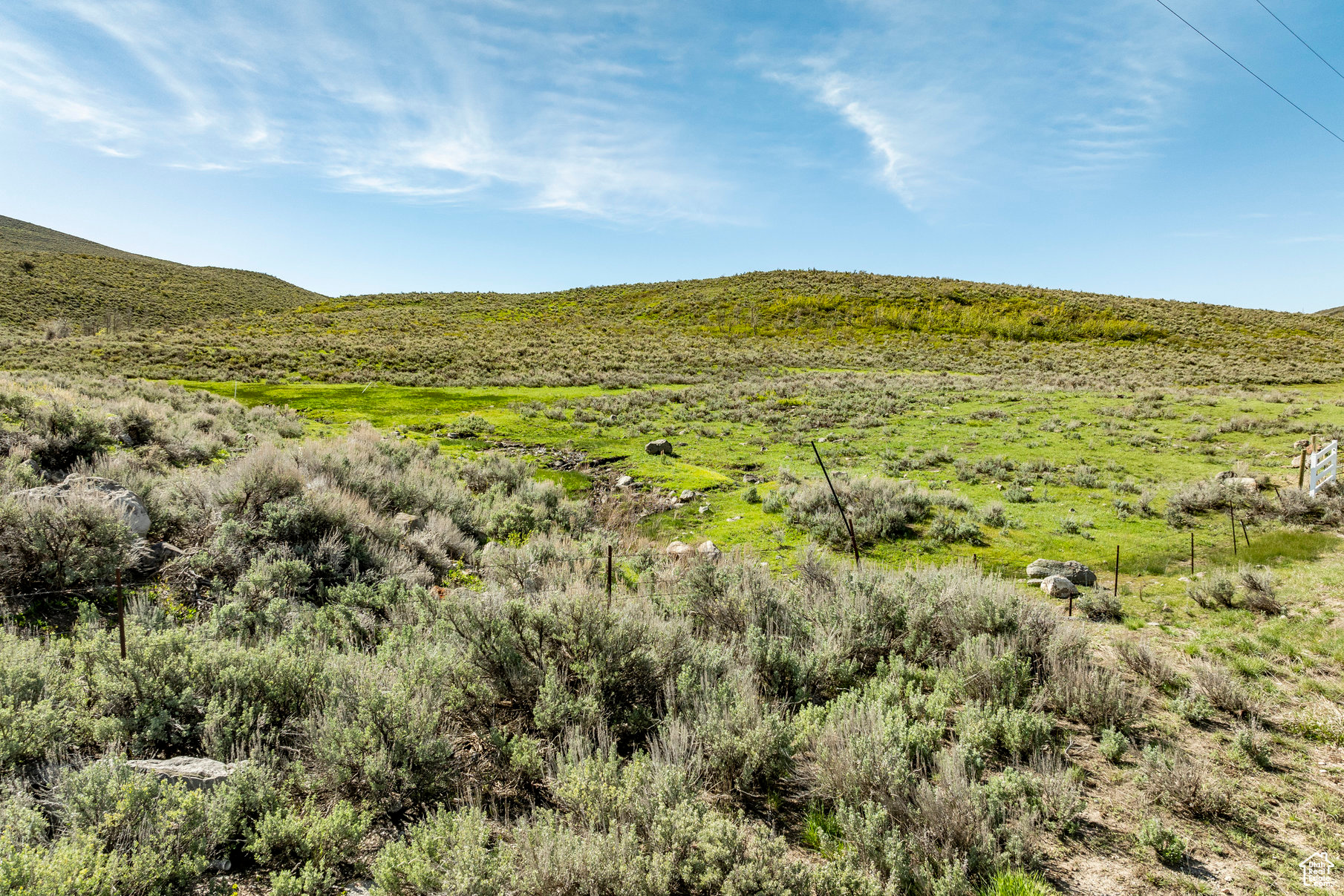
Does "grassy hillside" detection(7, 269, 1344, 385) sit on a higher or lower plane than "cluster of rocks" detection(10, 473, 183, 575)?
higher

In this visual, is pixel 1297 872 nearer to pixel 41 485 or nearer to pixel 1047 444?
pixel 41 485

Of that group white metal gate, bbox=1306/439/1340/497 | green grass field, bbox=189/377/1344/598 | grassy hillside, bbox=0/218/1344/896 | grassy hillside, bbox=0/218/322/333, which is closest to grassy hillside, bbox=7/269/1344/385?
grassy hillside, bbox=0/218/322/333

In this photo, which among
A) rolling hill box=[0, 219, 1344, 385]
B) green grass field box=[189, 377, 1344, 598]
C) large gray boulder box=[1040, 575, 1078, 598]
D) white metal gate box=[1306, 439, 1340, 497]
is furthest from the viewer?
rolling hill box=[0, 219, 1344, 385]

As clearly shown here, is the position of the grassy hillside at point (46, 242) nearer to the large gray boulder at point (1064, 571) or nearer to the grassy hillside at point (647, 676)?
the grassy hillside at point (647, 676)

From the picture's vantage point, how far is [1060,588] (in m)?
7.62

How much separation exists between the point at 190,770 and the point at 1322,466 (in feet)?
57.1

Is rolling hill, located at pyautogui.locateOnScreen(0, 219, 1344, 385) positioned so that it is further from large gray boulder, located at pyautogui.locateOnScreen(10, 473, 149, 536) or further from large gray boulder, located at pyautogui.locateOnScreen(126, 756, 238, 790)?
large gray boulder, located at pyautogui.locateOnScreen(126, 756, 238, 790)

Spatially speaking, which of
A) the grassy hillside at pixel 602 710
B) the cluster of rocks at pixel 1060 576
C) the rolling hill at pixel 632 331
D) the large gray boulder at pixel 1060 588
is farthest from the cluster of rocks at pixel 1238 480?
the rolling hill at pixel 632 331

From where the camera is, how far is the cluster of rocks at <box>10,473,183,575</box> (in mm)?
5684

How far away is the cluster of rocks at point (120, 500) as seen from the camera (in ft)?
18.6

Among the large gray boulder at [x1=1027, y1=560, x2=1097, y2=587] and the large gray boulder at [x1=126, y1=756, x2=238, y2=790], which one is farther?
the large gray boulder at [x1=1027, y1=560, x2=1097, y2=587]

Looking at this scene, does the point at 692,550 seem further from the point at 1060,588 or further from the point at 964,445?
the point at 964,445

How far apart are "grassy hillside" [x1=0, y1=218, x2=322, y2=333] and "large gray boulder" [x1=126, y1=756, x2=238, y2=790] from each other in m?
52.7

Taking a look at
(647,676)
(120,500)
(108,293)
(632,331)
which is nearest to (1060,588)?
(647,676)
